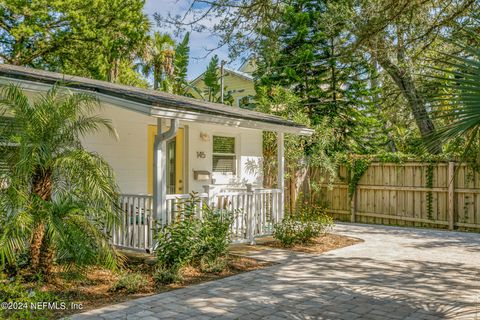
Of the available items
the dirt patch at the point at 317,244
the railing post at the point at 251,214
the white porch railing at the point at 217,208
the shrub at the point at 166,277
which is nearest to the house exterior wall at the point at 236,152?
the white porch railing at the point at 217,208

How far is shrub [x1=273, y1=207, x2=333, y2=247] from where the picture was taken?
28.3 ft

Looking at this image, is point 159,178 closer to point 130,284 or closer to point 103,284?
point 103,284

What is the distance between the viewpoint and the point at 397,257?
771cm

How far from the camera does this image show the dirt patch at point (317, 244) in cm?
828

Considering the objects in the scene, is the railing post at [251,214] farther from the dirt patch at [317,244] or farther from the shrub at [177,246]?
the shrub at [177,246]

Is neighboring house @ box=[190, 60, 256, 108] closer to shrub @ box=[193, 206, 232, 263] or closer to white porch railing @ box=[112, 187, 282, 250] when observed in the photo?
white porch railing @ box=[112, 187, 282, 250]

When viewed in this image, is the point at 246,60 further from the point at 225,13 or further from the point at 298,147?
the point at 298,147

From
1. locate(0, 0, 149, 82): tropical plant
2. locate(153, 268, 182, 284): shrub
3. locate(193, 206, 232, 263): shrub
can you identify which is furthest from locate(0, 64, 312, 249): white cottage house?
locate(0, 0, 149, 82): tropical plant

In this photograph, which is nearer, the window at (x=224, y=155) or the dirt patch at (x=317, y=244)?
the dirt patch at (x=317, y=244)

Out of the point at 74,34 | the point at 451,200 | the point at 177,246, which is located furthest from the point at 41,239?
the point at 74,34

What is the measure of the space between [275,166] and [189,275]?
6.37m

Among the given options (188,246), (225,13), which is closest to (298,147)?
(225,13)

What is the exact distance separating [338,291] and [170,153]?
5.24 m

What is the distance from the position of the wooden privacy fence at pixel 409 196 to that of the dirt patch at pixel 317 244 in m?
3.26
